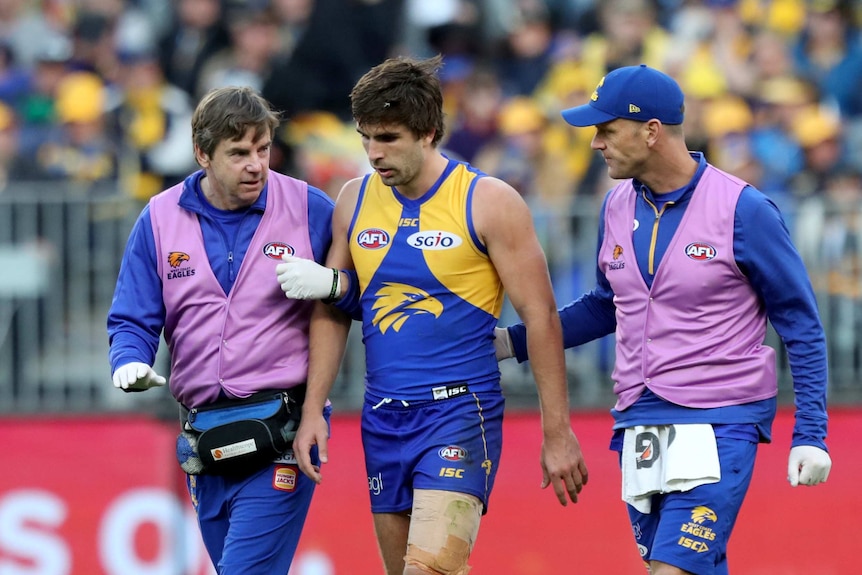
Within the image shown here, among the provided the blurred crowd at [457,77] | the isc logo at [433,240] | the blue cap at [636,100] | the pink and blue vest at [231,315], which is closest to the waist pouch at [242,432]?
the pink and blue vest at [231,315]

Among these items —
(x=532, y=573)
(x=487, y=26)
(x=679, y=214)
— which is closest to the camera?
(x=679, y=214)

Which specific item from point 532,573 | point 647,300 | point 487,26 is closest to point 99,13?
point 487,26

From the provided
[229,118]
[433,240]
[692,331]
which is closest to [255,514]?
[433,240]

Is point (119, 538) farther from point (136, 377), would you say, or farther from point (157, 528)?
point (136, 377)

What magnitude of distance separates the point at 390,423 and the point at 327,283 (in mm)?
671

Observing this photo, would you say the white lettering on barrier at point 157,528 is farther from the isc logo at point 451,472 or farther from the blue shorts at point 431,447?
the isc logo at point 451,472

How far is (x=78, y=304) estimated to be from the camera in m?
10.4

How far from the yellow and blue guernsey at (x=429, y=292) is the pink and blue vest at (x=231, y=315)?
38 centimetres

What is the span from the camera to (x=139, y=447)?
10383mm

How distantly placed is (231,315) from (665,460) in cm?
199

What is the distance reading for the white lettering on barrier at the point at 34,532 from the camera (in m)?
10.3

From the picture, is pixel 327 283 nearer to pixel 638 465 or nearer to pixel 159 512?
pixel 638 465

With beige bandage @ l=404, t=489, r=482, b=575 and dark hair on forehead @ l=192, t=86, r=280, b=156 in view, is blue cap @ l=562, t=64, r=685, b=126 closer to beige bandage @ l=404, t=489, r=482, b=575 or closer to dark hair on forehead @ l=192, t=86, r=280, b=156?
dark hair on forehead @ l=192, t=86, r=280, b=156

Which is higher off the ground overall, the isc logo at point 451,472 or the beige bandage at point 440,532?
the isc logo at point 451,472
